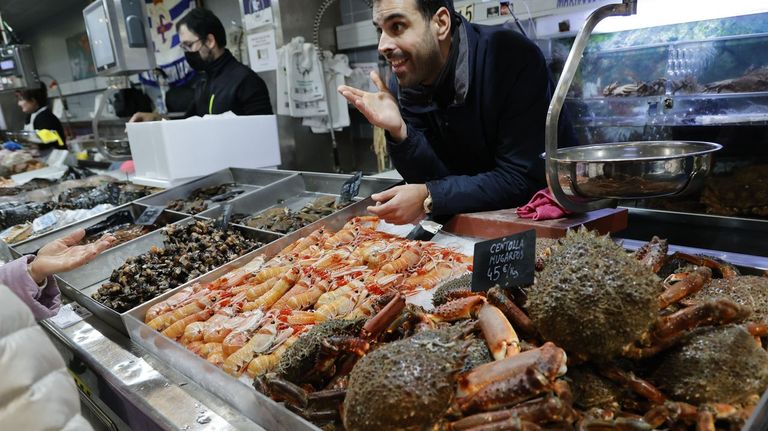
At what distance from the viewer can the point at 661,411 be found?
95 cm

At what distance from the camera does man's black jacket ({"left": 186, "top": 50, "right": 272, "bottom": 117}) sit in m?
4.73

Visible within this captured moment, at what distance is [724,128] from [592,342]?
3.61 metres

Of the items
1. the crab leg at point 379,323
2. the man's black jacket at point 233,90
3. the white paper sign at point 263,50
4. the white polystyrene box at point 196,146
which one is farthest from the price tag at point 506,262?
the white paper sign at point 263,50

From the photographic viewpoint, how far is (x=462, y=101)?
2420 millimetres

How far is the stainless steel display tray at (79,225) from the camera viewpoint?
2.91 m

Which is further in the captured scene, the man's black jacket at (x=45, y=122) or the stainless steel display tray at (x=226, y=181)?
the man's black jacket at (x=45, y=122)

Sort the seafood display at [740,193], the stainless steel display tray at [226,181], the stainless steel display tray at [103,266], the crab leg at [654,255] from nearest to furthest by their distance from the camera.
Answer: the crab leg at [654,255] < the stainless steel display tray at [103,266] < the seafood display at [740,193] < the stainless steel display tray at [226,181]

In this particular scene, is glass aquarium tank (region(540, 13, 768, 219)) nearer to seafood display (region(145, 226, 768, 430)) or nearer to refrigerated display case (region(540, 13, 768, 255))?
refrigerated display case (region(540, 13, 768, 255))

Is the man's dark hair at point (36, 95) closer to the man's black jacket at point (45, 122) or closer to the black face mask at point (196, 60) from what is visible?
the man's black jacket at point (45, 122)

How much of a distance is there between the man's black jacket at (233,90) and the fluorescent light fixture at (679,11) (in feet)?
10.6

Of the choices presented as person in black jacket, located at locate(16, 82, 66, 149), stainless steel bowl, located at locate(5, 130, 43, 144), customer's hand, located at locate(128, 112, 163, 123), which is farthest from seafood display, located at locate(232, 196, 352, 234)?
person in black jacket, located at locate(16, 82, 66, 149)

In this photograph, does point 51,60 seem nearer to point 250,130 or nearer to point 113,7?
point 113,7

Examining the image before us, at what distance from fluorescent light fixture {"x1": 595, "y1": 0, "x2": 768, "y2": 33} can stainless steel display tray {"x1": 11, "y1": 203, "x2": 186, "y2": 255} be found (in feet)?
12.4

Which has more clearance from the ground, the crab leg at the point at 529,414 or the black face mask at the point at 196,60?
the black face mask at the point at 196,60
